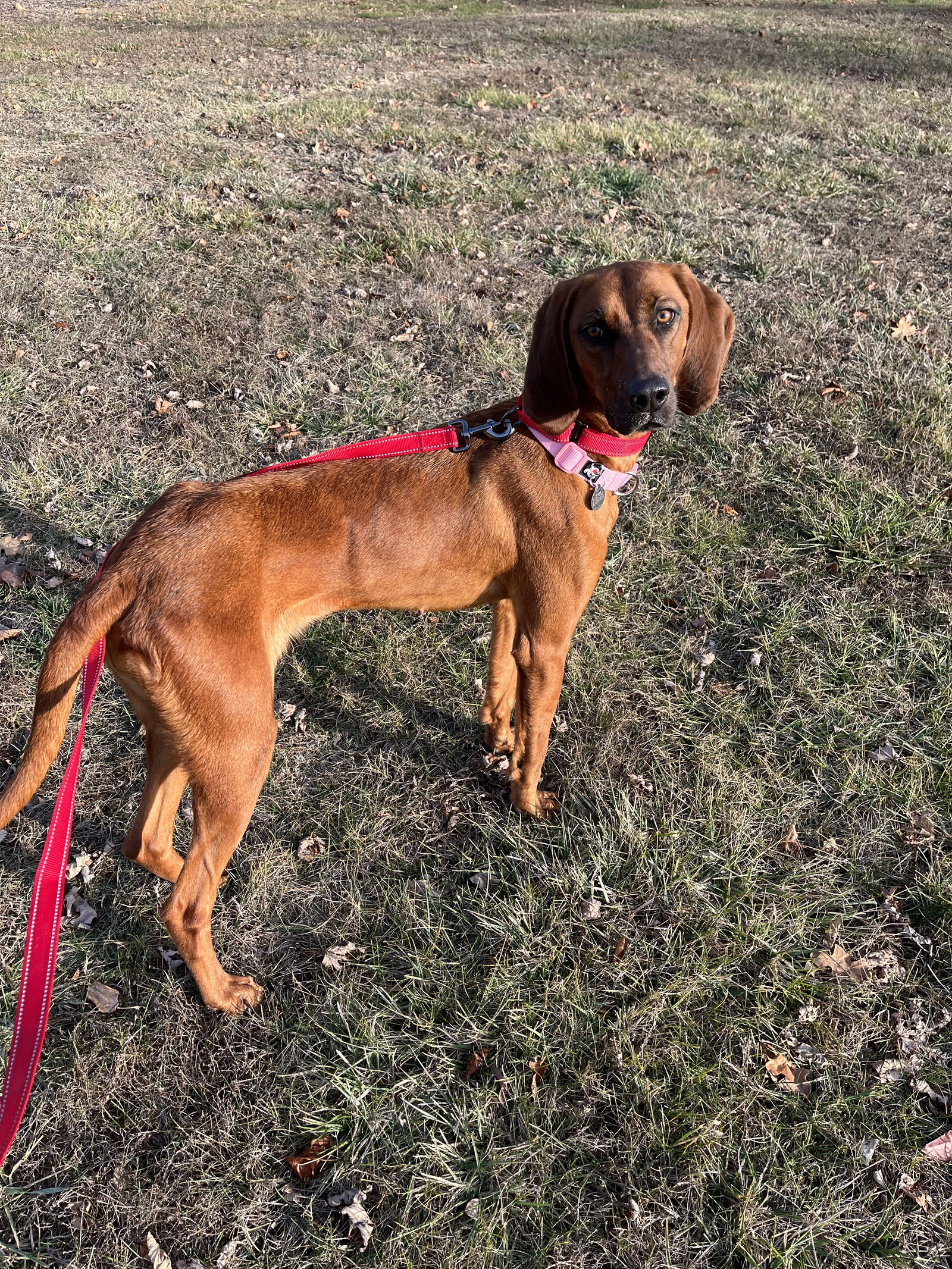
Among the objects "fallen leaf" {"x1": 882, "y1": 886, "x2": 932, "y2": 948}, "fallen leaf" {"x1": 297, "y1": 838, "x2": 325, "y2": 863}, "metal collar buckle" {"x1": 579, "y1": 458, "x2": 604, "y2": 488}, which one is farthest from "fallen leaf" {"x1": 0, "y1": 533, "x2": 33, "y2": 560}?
"fallen leaf" {"x1": 882, "y1": 886, "x2": 932, "y2": 948}

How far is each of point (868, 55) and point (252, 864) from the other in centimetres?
1979

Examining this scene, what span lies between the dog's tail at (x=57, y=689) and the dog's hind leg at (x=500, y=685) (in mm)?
1705

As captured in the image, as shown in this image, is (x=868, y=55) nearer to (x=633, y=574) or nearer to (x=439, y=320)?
(x=439, y=320)

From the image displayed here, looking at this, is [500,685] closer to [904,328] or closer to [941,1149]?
[941,1149]

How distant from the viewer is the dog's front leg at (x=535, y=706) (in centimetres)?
310

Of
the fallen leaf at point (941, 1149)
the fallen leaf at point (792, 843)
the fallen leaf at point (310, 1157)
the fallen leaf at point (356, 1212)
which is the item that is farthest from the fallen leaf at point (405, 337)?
the fallen leaf at point (941, 1149)

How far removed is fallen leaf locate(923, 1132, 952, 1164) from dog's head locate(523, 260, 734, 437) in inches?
97.8

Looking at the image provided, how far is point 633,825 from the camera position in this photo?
3.21 meters

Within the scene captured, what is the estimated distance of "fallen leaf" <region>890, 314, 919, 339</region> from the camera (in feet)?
20.5

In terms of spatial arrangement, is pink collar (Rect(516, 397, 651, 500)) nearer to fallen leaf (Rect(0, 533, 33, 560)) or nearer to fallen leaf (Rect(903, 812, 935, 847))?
fallen leaf (Rect(903, 812, 935, 847))

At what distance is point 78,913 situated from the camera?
3113 millimetres

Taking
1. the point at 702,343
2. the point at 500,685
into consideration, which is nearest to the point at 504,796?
the point at 500,685

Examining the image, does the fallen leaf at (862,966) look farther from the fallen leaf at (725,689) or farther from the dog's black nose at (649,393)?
the dog's black nose at (649,393)

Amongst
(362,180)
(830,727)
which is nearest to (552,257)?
(362,180)
